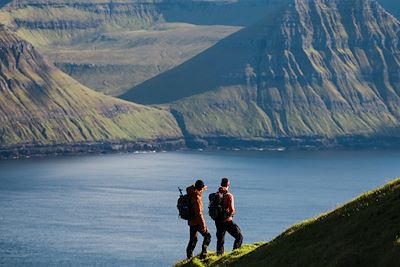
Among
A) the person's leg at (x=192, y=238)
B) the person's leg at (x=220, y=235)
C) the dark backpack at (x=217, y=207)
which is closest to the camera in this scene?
the dark backpack at (x=217, y=207)

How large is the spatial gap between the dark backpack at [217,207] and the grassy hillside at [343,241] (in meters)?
1.52

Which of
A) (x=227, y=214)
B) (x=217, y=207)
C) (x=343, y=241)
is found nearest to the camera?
(x=343, y=241)

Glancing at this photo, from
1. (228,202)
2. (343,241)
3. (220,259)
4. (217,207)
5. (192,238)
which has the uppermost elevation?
(228,202)

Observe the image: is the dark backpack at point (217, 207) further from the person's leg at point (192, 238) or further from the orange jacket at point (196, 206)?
the person's leg at point (192, 238)

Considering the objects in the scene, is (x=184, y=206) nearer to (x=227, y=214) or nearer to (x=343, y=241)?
(x=227, y=214)

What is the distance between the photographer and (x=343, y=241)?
36.7 meters

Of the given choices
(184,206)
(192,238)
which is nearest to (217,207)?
(184,206)

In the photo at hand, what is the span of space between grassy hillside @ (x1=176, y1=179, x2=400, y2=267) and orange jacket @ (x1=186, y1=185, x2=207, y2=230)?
1468 millimetres

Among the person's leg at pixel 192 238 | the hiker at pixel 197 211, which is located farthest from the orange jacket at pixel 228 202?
the person's leg at pixel 192 238

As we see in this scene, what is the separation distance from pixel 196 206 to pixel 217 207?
0.89m

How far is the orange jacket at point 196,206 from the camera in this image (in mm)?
43188

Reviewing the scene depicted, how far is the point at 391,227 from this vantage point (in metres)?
35.4

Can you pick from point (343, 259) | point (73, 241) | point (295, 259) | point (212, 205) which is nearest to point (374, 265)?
point (343, 259)

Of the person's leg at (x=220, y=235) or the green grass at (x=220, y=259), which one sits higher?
the person's leg at (x=220, y=235)
